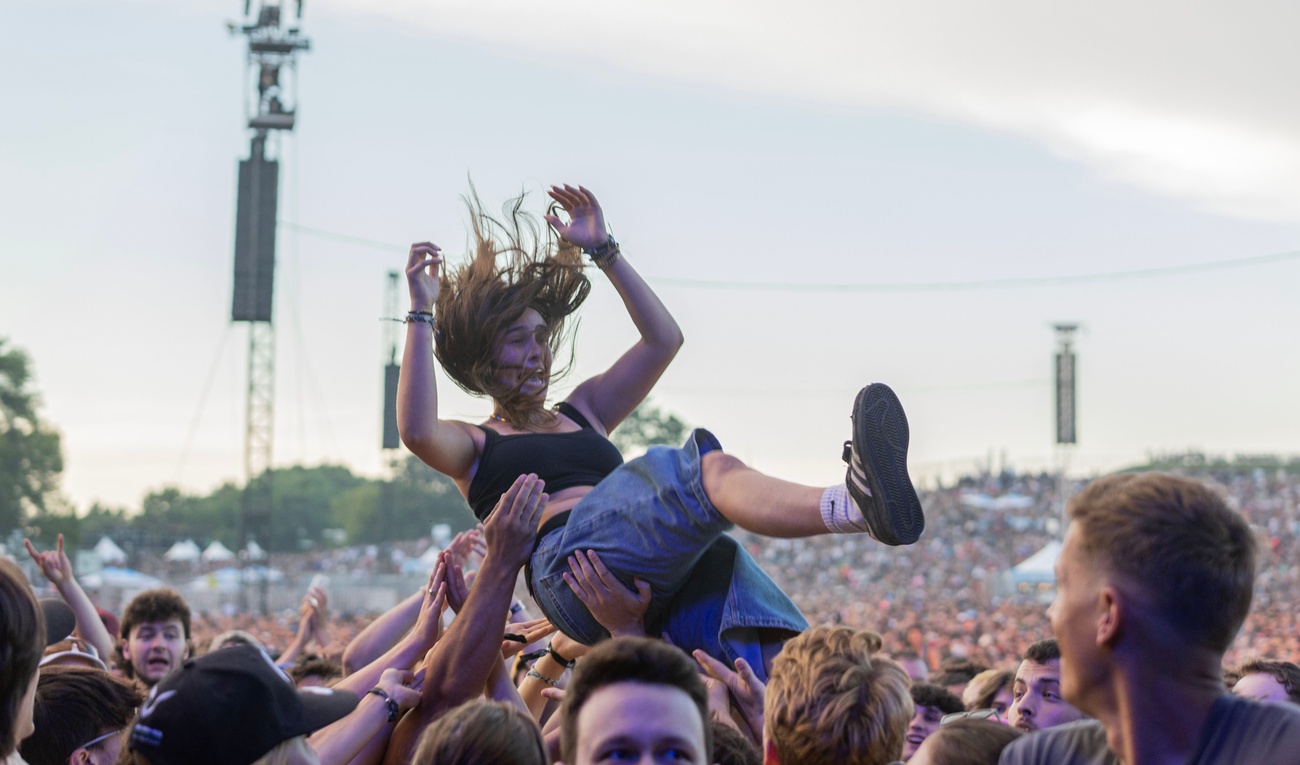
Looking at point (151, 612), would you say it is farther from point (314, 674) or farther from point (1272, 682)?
point (1272, 682)

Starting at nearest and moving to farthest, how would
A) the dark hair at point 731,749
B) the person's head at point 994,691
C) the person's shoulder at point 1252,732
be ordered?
1. the person's shoulder at point 1252,732
2. the dark hair at point 731,749
3. the person's head at point 994,691

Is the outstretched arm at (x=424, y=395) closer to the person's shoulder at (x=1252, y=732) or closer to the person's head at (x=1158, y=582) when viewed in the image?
the person's head at (x=1158, y=582)

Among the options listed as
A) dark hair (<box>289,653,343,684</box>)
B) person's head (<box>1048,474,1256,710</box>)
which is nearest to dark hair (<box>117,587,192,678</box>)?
dark hair (<box>289,653,343,684</box>)

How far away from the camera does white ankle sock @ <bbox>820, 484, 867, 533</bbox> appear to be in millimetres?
2742

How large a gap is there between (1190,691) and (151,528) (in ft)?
223

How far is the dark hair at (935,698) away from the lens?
4031 millimetres

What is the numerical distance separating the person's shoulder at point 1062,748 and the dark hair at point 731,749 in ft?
2.16

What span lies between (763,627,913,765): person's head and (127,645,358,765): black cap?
78cm

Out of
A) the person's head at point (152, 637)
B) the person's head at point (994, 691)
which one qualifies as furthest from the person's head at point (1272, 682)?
the person's head at point (152, 637)

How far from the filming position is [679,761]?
197 centimetres

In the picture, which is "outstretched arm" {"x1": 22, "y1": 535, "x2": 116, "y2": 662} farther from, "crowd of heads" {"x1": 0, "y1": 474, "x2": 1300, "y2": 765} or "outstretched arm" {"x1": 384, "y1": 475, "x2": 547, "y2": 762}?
"outstretched arm" {"x1": 384, "y1": 475, "x2": 547, "y2": 762}

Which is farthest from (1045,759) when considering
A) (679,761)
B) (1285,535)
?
(1285,535)

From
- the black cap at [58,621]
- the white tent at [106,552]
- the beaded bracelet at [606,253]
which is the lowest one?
the white tent at [106,552]

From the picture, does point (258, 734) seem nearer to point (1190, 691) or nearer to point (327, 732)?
point (327, 732)
